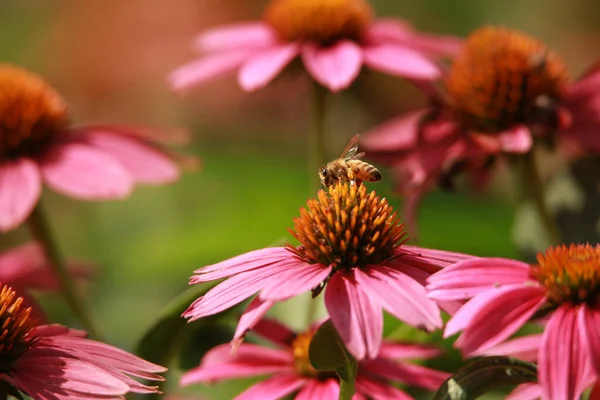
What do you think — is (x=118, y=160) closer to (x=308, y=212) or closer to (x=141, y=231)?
(x=308, y=212)

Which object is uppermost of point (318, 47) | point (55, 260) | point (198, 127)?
point (198, 127)

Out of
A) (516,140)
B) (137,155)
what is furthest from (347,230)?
(137,155)

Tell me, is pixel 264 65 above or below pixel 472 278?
above

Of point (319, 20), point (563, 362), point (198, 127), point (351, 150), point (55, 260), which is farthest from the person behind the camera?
point (198, 127)

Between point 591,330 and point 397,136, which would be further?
point 397,136

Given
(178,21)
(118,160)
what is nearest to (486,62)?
(118,160)

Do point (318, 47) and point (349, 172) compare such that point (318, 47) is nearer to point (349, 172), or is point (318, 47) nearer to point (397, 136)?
point (397, 136)

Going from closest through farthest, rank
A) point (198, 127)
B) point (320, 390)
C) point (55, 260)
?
1. point (320, 390)
2. point (55, 260)
3. point (198, 127)
